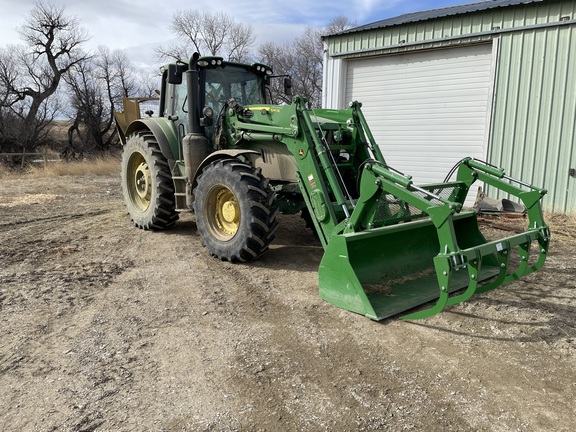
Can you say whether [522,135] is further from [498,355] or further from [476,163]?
[498,355]

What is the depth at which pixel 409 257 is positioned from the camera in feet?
15.9

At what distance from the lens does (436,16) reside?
9727 millimetres

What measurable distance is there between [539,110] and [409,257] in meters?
5.58

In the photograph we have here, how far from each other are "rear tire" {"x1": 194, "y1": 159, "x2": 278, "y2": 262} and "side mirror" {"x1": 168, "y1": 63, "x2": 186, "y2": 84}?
3.93 feet

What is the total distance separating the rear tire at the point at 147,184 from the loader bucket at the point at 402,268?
11.2 feet

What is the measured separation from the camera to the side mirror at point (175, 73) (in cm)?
599

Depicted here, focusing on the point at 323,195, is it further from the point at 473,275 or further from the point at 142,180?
the point at 142,180

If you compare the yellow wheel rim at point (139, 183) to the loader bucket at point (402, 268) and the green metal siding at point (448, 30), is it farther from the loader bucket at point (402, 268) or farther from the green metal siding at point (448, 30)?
the green metal siding at point (448, 30)

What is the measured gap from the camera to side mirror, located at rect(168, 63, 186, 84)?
19.6 ft

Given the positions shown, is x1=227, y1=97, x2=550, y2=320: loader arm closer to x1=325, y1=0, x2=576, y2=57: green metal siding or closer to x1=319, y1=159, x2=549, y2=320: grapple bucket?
x1=319, y1=159, x2=549, y2=320: grapple bucket

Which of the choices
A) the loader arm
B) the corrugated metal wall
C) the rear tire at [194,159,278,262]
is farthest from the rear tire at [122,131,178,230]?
the corrugated metal wall

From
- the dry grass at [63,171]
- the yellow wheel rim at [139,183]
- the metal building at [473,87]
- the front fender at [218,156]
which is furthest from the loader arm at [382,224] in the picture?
the dry grass at [63,171]

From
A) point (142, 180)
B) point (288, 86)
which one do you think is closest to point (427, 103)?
point (288, 86)

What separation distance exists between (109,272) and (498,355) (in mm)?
3924
